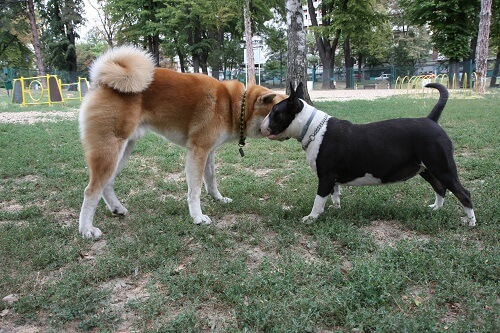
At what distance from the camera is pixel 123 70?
3.75m

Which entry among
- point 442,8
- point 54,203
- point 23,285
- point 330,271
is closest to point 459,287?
point 330,271

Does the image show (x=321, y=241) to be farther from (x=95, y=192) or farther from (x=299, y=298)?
(x=95, y=192)

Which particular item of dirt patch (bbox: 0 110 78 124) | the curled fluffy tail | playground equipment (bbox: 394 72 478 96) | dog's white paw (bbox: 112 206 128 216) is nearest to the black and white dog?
the curled fluffy tail

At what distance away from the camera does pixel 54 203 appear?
459cm

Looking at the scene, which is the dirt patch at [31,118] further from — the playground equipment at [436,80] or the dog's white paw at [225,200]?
the playground equipment at [436,80]

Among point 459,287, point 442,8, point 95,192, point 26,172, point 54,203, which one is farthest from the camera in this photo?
point 442,8

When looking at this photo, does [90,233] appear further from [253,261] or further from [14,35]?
[14,35]

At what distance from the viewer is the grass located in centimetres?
234

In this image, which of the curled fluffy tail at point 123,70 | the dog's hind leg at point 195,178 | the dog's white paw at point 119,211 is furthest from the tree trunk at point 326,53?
the dog's white paw at point 119,211

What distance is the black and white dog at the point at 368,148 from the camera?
11.9 feet

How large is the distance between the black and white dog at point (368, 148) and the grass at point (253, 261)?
0.37 metres

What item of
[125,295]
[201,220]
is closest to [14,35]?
[201,220]

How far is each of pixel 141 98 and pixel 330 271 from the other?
2535mm

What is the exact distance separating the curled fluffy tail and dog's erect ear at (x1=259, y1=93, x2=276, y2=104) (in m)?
1.25
